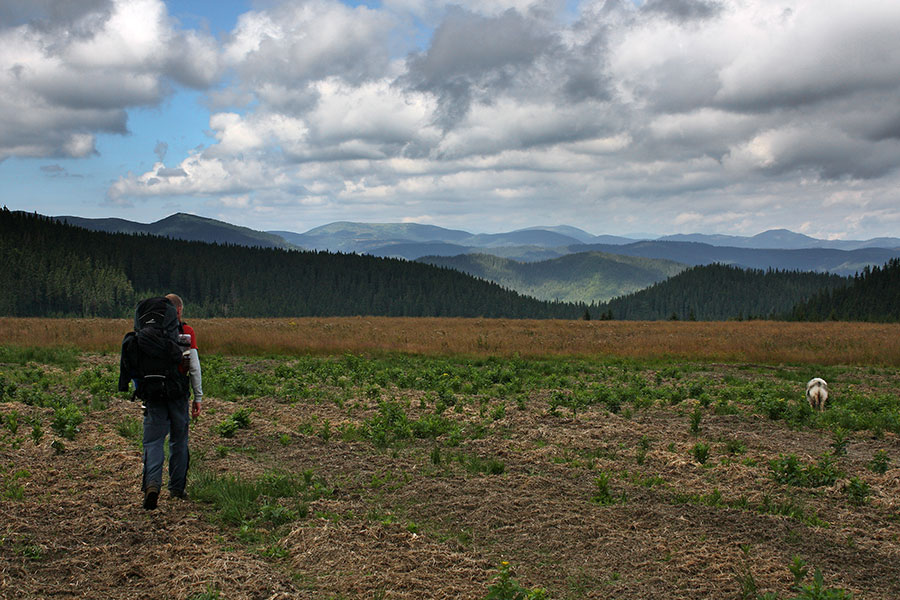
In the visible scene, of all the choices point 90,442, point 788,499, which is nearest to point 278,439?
point 90,442

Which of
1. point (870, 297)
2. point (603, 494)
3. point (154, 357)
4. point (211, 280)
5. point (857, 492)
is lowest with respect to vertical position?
point (603, 494)

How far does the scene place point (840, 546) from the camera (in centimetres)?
664

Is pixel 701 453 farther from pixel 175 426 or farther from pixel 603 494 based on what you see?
pixel 175 426

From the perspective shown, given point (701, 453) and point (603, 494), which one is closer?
point (603, 494)

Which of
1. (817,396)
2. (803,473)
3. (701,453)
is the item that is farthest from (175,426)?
(817,396)

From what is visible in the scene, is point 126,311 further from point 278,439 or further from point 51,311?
point 278,439

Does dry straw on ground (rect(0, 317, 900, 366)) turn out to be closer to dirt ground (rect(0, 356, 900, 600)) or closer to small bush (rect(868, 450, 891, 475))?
dirt ground (rect(0, 356, 900, 600))

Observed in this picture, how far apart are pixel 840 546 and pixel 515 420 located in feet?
22.6

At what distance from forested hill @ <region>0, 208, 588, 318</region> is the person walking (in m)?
115

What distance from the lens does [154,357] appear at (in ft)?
25.4

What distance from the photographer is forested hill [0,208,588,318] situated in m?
108

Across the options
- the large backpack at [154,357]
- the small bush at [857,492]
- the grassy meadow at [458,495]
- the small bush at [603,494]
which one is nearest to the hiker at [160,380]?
the large backpack at [154,357]

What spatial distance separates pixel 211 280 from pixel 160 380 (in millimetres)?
143739

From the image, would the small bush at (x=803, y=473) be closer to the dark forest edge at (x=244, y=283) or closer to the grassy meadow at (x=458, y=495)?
the grassy meadow at (x=458, y=495)
